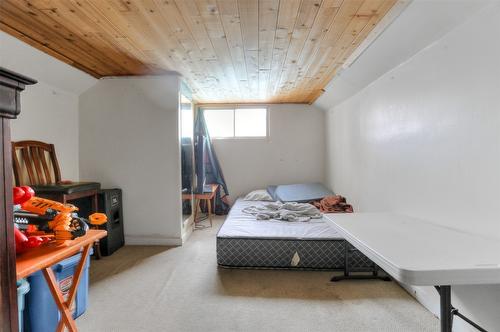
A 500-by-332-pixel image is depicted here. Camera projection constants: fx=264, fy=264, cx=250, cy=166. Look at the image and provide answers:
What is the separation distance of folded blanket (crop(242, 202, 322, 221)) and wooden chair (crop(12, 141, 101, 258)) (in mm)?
1905

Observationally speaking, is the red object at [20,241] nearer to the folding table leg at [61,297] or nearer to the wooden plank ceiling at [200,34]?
the folding table leg at [61,297]

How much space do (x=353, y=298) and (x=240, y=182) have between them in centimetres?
315

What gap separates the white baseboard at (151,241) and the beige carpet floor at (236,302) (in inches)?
24.0

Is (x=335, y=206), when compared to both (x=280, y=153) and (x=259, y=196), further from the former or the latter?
(x=280, y=153)

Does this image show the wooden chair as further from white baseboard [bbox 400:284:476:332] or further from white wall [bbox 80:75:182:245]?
white baseboard [bbox 400:284:476:332]

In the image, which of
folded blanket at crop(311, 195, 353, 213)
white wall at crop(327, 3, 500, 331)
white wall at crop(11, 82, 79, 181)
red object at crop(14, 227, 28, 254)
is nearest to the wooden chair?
white wall at crop(11, 82, 79, 181)

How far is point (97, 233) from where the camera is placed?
4.56ft

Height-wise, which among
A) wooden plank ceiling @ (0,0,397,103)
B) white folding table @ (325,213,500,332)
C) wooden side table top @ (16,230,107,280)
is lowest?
white folding table @ (325,213,500,332)

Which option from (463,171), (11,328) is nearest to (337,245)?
(463,171)

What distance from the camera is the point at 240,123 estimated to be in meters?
5.04

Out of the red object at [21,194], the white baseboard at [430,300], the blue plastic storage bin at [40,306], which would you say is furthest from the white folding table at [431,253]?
the blue plastic storage bin at [40,306]

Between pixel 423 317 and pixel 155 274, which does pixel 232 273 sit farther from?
pixel 423 317

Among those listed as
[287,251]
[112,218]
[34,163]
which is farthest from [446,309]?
[34,163]

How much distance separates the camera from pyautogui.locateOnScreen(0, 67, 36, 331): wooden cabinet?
696 mm
